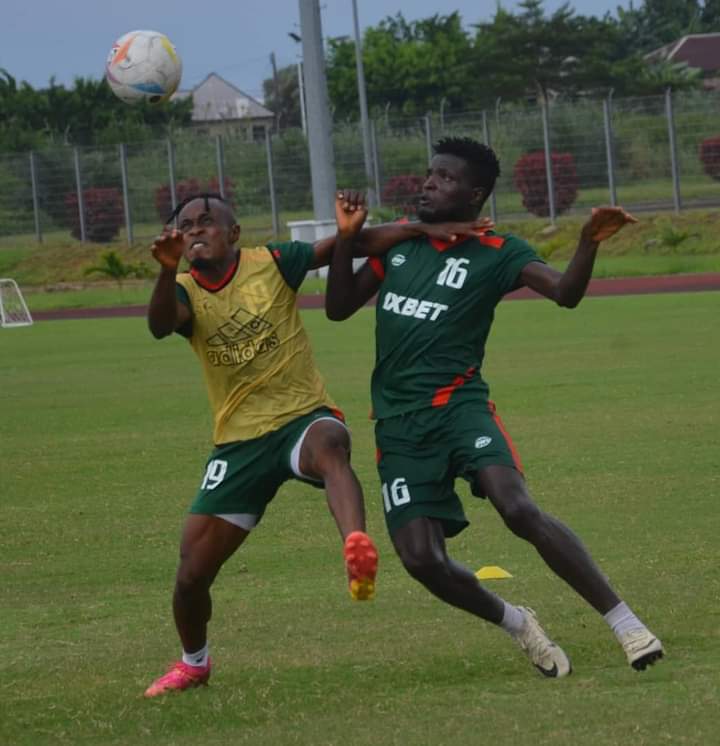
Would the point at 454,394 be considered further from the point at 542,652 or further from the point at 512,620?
the point at 542,652

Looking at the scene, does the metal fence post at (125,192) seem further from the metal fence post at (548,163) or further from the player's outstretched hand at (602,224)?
the player's outstretched hand at (602,224)

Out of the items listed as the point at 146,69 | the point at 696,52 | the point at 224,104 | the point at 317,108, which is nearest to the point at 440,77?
the point at 696,52

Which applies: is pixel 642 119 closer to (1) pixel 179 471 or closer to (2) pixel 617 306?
(2) pixel 617 306

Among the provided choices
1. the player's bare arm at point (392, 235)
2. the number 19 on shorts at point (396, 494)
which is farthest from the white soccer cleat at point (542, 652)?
the player's bare arm at point (392, 235)

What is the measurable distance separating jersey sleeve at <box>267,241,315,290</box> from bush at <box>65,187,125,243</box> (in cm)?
4117

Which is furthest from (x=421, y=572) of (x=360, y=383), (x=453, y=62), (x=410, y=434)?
(x=453, y=62)

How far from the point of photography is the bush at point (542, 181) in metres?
43.3

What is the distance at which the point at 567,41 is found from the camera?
3583 inches

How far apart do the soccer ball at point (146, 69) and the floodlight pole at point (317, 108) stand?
22.5 metres

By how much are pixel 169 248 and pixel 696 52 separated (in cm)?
10381

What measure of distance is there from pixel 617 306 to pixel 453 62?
242 feet

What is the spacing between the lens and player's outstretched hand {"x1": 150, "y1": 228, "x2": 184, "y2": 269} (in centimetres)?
691

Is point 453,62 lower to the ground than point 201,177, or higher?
higher

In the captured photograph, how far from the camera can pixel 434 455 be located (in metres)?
7.16
